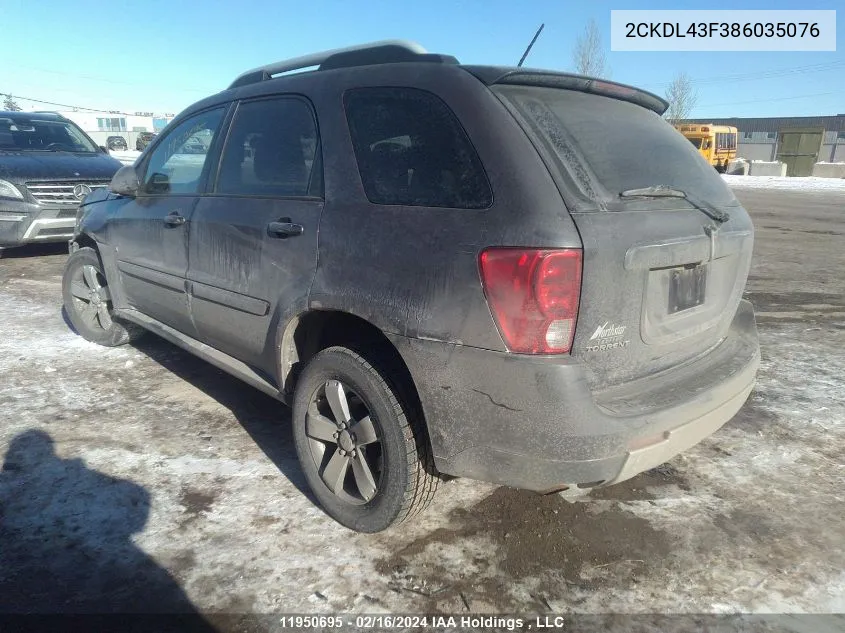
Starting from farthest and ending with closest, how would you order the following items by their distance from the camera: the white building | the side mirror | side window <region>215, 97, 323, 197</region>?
the white building
the side mirror
side window <region>215, 97, 323, 197</region>

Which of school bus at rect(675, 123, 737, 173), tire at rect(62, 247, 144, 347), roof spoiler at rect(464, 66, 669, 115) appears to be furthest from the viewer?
school bus at rect(675, 123, 737, 173)

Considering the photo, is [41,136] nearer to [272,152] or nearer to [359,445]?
[272,152]

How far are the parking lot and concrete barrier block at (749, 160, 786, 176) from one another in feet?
113

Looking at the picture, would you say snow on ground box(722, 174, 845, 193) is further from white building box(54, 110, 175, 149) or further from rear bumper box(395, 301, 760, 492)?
white building box(54, 110, 175, 149)

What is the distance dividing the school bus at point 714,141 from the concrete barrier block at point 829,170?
15.9 ft

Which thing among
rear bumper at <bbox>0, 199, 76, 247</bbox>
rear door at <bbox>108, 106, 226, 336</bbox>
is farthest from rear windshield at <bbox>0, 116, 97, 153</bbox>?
rear door at <bbox>108, 106, 226, 336</bbox>

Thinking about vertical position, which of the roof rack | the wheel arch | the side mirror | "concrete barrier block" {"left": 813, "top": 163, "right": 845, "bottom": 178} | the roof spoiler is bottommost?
"concrete barrier block" {"left": 813, "top": 163, "right": 845, "bottom": 178}

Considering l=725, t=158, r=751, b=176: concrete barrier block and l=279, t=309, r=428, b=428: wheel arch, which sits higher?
l=279, t=309, r=428, b=428: wheel arch

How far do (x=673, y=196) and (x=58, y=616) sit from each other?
2.68 metres

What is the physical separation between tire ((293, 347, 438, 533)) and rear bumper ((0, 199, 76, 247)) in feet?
21.7

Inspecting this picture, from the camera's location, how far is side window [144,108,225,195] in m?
3.55

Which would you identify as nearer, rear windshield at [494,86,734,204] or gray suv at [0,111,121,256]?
rear windshield at [494,86,734,204]

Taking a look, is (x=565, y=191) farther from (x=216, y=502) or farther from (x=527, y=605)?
(x=216, y=502)

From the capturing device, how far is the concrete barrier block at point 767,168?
33.2 metres
